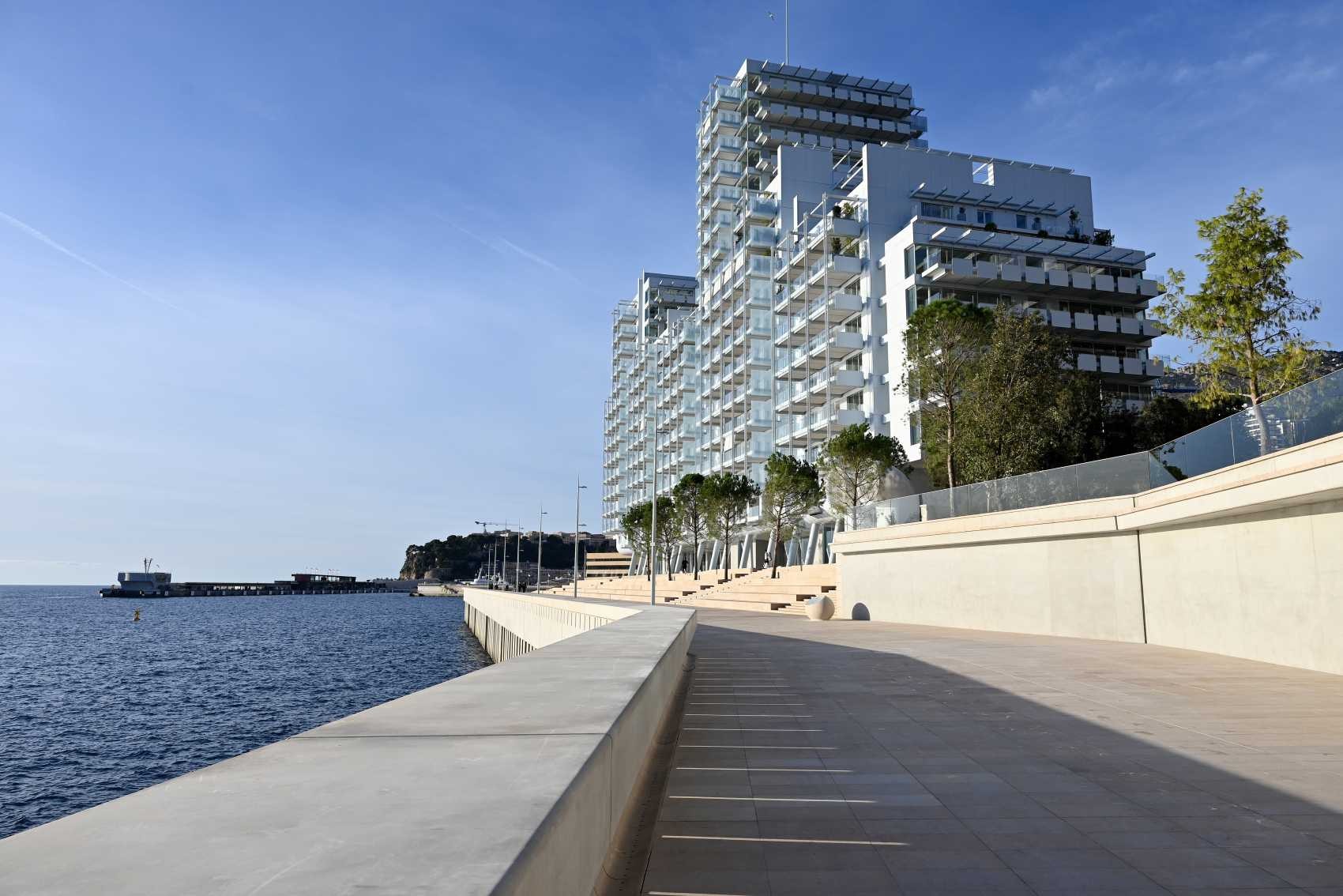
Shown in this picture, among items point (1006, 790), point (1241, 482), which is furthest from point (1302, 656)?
point (1006, 790)

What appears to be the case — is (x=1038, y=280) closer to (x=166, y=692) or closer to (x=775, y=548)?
(x=775, y=548)

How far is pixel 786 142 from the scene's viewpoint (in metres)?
84.4

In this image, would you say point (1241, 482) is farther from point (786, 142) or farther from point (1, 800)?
point (786, 142)

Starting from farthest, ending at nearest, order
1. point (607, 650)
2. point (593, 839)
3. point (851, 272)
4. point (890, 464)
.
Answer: point (851, 272)
point (890, 464)
point (607, 650)
point (593, 839)

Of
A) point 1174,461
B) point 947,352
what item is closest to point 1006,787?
point 1174,461

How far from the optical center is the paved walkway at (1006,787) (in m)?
5.05

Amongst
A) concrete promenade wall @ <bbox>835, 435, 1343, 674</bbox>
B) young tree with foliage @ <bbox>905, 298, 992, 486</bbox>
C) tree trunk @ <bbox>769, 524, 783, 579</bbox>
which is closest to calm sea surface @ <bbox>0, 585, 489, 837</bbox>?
tree trunk @ <bbox>769, 524, 783, 579</bbox>

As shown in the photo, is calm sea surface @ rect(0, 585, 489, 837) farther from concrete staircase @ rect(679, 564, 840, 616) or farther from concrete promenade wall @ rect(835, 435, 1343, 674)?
concrete promenade wall @ rect(835, 435, 1343, 674)

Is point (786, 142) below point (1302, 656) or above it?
above

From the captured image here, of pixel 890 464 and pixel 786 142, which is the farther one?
pixel 786 142

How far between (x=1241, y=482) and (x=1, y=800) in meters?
25.9

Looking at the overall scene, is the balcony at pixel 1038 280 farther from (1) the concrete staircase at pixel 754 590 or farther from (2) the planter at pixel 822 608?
(2) the planter at pixel 822 608

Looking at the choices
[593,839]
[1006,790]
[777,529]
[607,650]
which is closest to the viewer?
[593,839]

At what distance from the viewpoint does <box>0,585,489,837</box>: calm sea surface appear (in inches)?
864
